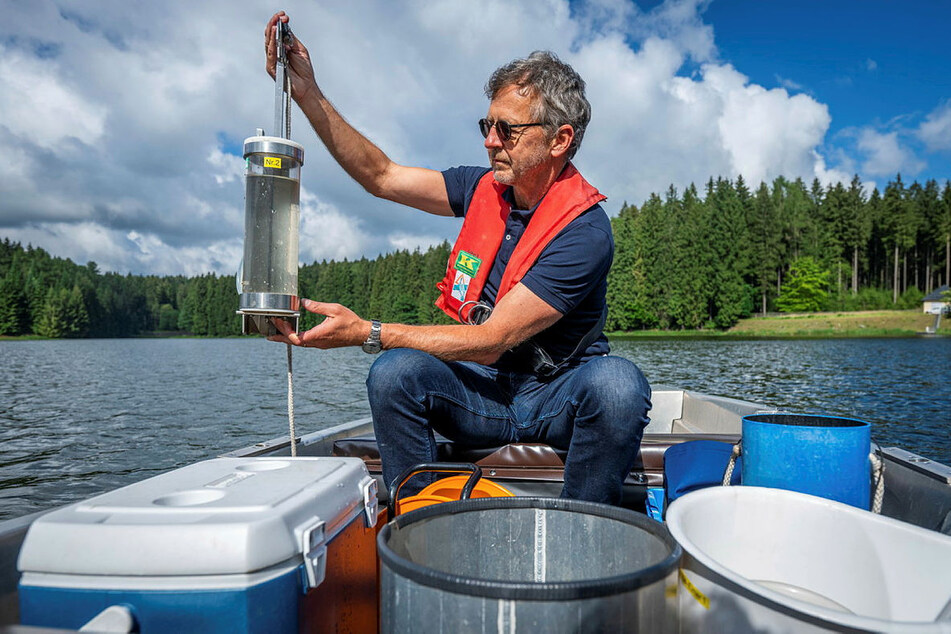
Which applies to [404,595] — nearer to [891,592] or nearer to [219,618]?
[219,618]

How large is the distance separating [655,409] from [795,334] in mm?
48371

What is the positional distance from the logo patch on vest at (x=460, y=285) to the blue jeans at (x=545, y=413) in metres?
0.40

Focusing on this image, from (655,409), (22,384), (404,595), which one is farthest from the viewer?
(22,384)

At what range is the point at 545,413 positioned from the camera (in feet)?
8.08

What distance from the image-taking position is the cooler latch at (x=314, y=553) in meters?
1.16

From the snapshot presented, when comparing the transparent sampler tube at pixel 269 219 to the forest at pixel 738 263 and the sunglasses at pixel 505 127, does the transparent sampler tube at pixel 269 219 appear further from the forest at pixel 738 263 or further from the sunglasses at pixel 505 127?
the forest at pixel 738 263

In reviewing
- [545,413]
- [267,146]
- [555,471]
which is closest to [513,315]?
[545,413]

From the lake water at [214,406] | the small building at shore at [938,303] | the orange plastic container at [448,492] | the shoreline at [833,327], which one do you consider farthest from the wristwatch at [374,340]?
the small building at shore at [938,303]

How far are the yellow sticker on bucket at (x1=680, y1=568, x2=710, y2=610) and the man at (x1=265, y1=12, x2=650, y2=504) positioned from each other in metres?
0.97

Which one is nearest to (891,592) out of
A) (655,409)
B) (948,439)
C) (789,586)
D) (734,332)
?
(789,586)

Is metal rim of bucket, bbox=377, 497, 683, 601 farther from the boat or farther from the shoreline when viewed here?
the shoreline

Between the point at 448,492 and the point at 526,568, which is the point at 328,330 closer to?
the point at 448,492

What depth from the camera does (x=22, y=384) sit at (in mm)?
17703

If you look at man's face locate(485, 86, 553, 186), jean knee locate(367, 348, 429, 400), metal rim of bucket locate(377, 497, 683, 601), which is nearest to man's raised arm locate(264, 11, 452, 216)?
man's face locate(485, 86, 553, 186)
